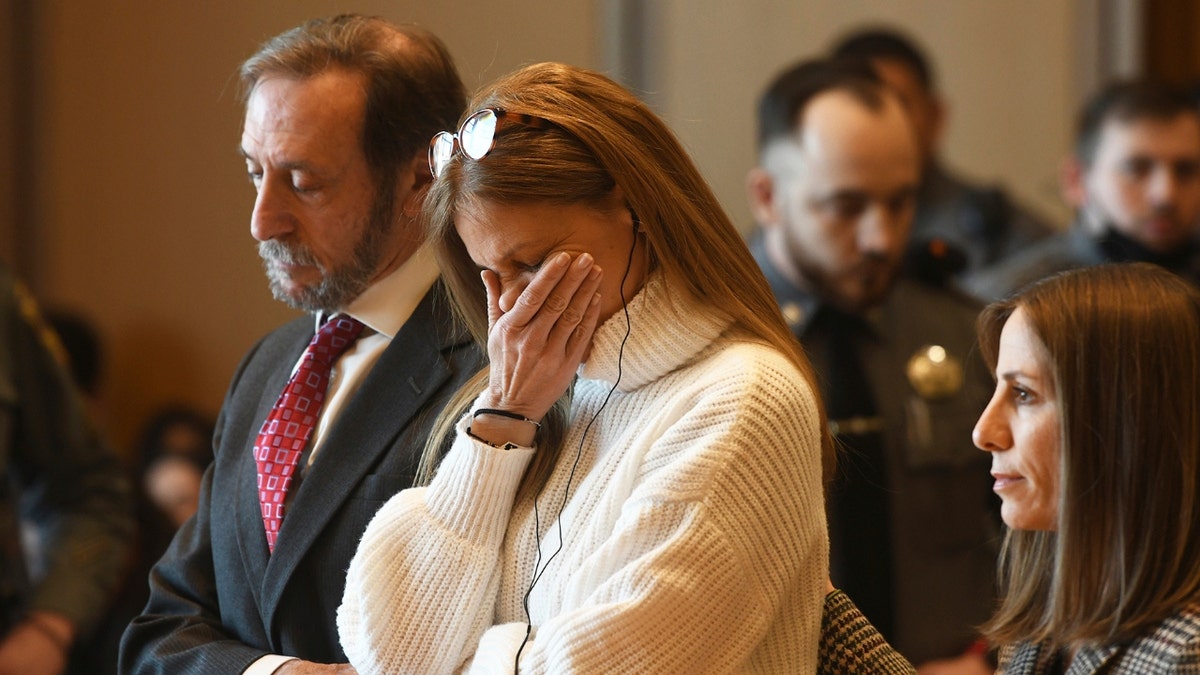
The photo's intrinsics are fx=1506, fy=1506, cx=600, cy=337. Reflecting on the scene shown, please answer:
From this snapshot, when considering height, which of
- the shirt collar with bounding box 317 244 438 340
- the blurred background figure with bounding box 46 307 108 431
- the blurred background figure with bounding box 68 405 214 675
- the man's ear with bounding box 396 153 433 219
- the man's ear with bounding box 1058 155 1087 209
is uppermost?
the man's ear with bounding box 396 153 433 219

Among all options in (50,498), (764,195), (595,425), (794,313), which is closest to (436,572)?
(595,425)

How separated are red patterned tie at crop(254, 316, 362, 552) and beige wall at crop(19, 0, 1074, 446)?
2.02 metres

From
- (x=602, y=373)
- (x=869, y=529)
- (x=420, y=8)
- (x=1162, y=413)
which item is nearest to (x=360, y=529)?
(x=602, y=373)

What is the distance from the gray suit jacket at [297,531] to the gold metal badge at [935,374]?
1380 mm

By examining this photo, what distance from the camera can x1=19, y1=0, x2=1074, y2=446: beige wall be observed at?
4402mm

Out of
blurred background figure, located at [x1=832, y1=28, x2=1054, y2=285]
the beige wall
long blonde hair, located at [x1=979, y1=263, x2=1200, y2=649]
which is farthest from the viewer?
blurred background figure, located at [x1=832, y1=28, x2=1054, y2=285]

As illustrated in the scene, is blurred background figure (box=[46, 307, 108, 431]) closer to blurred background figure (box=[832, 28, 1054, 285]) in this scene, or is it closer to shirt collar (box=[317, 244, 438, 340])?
blurred background figure (box=[832, 28, 1054, 285])

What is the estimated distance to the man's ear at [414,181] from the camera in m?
2.11

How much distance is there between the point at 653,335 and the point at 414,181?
0.56 meters

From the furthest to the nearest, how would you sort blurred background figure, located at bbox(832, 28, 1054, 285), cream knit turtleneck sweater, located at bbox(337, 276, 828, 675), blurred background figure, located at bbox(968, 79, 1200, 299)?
blurred background figure, located at bbox(832, 28, 1054, 285) → blurred background figure, located at bbox(968, 79, 1200, 299) → cream knit turtleneck sweater, located at bbox(337, 276, 828, 675)

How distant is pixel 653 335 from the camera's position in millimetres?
1723

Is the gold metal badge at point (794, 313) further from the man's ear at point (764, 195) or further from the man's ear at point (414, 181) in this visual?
the man's ear at point (414, 181)

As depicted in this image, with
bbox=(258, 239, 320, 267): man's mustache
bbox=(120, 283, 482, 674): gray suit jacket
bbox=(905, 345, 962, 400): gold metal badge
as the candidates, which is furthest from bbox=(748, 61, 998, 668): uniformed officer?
bbox=(258, 239, 320, 267): man's mustache

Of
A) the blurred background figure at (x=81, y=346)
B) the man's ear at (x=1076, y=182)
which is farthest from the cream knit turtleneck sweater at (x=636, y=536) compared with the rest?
the blurred background figure at (x=81, y=346)
